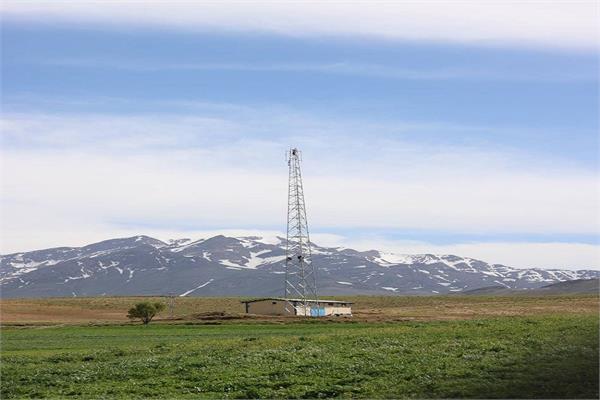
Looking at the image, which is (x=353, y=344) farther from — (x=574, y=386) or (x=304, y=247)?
(x=304, y=247)

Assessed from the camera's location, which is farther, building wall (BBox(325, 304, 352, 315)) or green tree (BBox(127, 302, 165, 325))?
building wall (BBox(325, 304, 352, 315))

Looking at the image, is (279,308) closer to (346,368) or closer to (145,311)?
(145,311)

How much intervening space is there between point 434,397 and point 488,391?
180 cm

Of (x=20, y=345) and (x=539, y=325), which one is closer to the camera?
(x=539, y=325)

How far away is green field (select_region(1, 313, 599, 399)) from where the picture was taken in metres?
28.7

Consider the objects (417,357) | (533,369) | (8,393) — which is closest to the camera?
(533,369)

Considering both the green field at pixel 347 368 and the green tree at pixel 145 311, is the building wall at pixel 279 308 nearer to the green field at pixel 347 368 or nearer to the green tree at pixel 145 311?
the green tree at pixel 145 311

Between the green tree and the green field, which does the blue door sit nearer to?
the green tree

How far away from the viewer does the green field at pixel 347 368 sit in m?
28.7

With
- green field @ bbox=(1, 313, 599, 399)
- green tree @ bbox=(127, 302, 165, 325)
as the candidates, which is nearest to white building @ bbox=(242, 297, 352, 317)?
green tree @ bbox=(127, 302, 165, 325)

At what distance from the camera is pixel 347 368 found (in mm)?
32688

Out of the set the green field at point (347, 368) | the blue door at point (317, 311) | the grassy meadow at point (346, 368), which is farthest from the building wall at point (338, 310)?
the green field at point (347, 368)

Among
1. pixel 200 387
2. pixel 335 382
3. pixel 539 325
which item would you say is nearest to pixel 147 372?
pixel 200 387

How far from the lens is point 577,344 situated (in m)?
34.3
